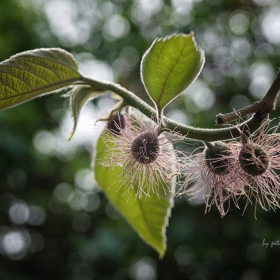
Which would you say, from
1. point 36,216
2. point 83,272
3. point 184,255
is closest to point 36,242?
point 36,216

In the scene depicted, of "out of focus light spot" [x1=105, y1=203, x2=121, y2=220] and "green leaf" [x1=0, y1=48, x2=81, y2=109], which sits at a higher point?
"green leaf" [x1=0, y1=48, x2=81, y2=109]

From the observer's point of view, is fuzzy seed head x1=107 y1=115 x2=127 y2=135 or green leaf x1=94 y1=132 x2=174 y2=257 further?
green leaf x1=94 y1=132 x2=174 y2=257

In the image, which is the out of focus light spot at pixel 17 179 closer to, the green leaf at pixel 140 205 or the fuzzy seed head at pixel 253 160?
the green leaf at pixel 140 205

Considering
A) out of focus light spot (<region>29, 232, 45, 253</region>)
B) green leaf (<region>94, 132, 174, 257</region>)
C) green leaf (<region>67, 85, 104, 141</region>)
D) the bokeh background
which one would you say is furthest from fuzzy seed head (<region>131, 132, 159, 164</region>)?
out of focus light spot (<region>29, 232, 45, 253</region>)

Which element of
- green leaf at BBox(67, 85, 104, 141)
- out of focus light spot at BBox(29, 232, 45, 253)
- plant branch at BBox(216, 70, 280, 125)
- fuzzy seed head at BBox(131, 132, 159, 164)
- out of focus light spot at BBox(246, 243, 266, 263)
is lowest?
out of focus light spot at BBox(246, 243, 266, 263)

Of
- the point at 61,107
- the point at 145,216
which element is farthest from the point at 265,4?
the point at 145,216

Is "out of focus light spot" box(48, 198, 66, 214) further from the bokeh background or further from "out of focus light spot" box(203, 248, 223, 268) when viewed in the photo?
"out of focus light spot" box(203, 248, 223, 268)
